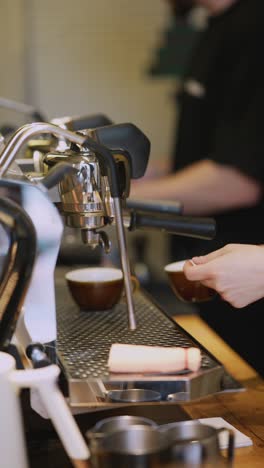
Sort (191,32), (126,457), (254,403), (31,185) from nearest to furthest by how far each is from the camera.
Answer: (126,457) < (31,185) < (254,403) < (191,32)

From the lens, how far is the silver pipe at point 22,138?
2.58 ft

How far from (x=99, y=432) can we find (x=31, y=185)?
0.26 m

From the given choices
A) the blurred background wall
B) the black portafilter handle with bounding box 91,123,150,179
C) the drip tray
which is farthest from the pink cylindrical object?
the blurred background wall

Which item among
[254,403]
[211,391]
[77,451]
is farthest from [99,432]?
[254,403]

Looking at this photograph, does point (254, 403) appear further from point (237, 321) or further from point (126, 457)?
point (237, 321)

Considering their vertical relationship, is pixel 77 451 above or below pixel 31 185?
below

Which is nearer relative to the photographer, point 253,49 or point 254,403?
point 254,403

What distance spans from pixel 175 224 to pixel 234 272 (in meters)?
0.10

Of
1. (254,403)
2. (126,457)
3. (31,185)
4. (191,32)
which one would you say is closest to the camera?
(126,457)

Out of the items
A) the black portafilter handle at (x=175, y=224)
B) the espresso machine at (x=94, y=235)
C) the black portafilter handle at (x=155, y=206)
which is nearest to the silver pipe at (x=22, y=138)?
the espresso machine at (x=94, y=235)

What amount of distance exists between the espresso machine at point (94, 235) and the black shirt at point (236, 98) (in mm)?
873

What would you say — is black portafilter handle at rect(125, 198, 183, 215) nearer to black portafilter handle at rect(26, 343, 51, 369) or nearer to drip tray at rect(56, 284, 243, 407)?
drip tray at rect(56, 284, 243, 407)

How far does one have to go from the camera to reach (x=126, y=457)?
0.66m

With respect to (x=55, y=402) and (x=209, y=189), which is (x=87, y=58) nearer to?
(x=209, y=189)
